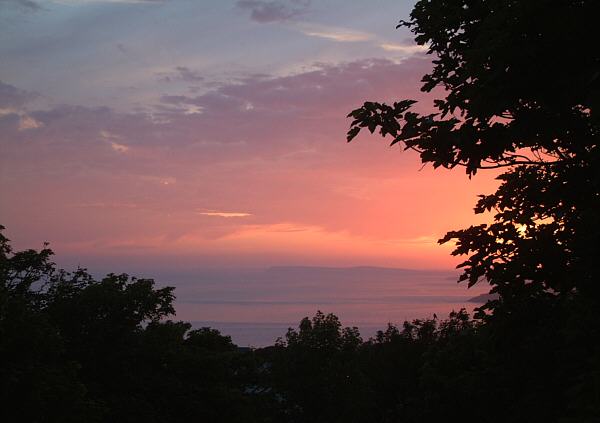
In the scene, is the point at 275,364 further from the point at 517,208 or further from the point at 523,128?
the point at 523,128

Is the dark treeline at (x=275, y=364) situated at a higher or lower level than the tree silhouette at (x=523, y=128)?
lower

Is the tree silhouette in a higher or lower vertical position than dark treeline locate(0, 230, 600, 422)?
higher

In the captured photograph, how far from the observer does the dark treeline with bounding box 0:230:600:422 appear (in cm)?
1138

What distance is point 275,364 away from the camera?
55.7 m

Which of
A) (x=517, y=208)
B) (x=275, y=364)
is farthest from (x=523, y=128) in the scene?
(x=275, y=364)

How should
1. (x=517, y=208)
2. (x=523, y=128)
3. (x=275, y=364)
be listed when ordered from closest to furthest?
(x=523, y=128), (x=517, y=208), (x=275, y=364)

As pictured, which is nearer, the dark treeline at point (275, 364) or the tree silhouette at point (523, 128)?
the tree silhouette at point (523, 128)

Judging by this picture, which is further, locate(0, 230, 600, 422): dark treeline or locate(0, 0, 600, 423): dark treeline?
locate(0, 230, 600, 422): dark treeline

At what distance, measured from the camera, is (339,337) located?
58531mm

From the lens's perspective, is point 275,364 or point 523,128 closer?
point 523,128

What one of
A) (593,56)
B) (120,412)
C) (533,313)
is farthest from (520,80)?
(120,412)

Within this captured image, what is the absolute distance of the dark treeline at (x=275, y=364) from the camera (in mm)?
11375

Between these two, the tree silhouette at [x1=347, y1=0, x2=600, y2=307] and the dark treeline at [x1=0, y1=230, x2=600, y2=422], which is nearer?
the tree silhouette at [x1=347, y1=0, x2=600, y2=307]

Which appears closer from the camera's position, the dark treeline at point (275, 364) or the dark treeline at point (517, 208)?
the dark treeline at point (517, 208)
